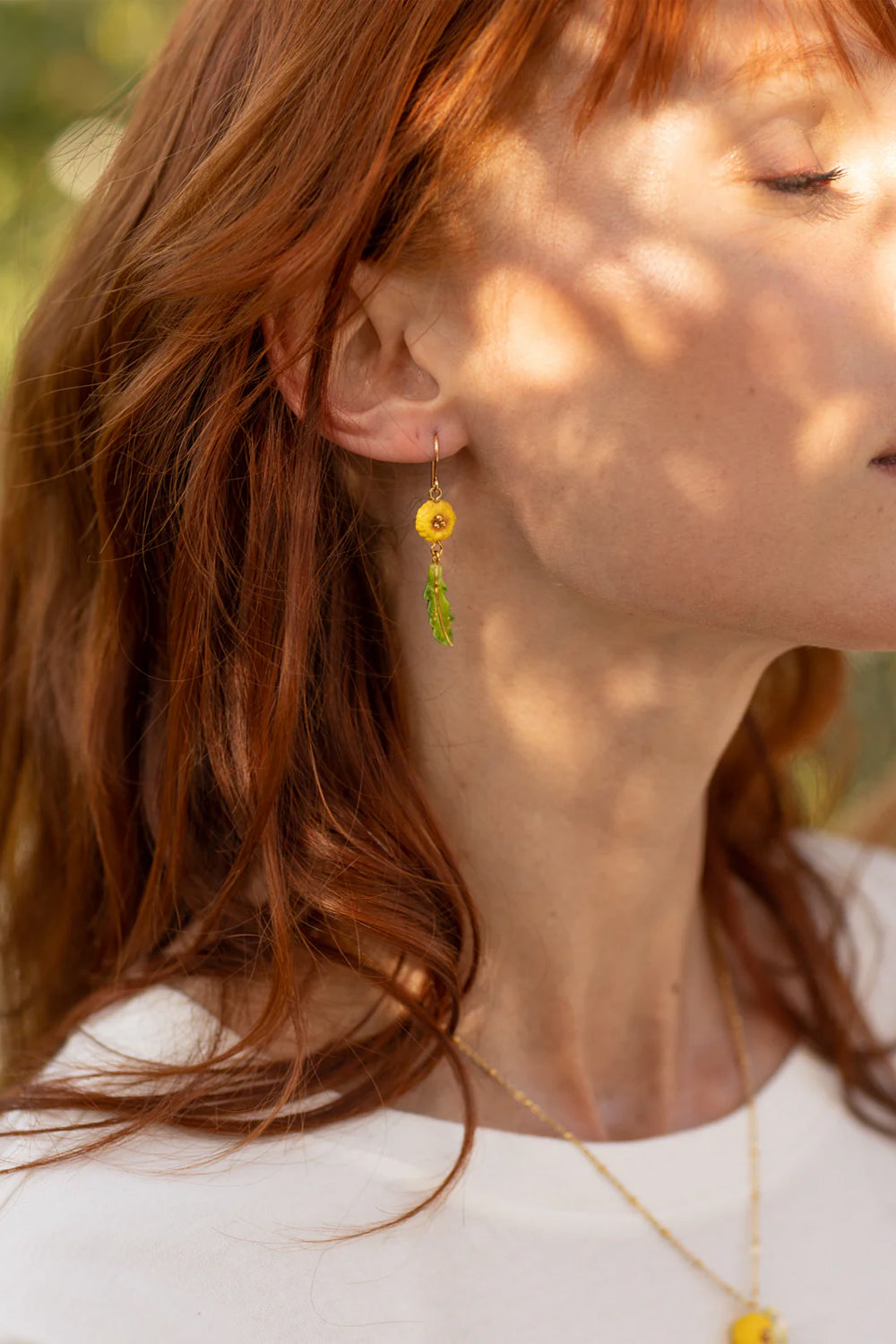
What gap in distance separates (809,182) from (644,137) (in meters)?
0.16

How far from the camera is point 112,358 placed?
4.93 ft

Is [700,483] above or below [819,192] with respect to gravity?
below

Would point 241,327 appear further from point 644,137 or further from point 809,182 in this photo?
point 809,182

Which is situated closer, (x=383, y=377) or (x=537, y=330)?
(x=537, y=330)

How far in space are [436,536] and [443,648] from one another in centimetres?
17

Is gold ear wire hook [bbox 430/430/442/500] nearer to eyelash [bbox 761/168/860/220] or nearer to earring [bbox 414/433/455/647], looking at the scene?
earring [bbox 414/433/455/647]

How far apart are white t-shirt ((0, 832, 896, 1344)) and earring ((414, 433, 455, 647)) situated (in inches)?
20.1

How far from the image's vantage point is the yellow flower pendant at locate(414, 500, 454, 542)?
1.42m

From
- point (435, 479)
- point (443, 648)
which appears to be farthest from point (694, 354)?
point (443, 648)

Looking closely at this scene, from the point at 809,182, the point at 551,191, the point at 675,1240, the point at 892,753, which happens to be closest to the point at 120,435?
the point at 551,191

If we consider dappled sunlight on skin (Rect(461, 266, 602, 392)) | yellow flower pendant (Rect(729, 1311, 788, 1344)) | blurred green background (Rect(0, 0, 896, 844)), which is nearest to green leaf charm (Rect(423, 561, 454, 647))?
dappled sunlight on skin (Rect(461, 266, 602, 392))

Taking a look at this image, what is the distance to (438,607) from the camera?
4.67 ft

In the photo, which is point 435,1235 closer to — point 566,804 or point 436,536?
point 566,804

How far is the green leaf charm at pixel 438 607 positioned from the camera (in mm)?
1418
